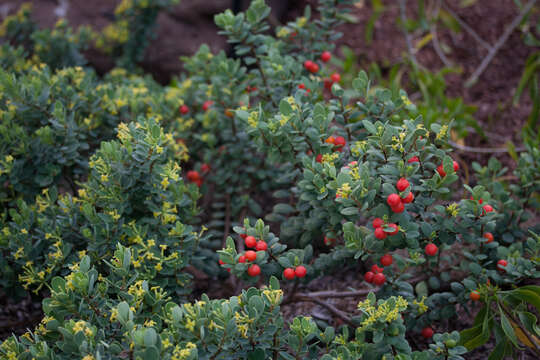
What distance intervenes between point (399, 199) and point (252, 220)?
1.10 meters

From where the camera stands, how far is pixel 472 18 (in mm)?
4090

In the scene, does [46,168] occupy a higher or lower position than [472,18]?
lower

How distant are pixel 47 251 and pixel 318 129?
120 centimetres

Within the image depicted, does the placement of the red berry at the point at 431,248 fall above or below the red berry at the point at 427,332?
above

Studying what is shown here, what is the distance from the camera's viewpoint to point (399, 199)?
60.7 inches

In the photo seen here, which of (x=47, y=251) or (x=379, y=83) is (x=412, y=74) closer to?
(x=379, y=83)

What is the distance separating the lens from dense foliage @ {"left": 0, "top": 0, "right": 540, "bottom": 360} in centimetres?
151

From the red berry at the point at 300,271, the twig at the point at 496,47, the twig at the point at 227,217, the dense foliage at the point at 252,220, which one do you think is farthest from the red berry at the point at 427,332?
the twig at the point at 496,47

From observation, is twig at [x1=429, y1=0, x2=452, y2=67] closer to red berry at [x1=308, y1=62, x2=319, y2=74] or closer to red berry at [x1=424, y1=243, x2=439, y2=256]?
red berry at [x1=308, y1=62, x2=319, y2=74]

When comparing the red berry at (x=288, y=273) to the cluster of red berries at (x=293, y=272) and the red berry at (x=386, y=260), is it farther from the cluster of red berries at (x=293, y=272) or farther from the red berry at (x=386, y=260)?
the red berry at (x=386, y=260)

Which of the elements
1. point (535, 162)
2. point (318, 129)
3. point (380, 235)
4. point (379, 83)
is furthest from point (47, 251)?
point (379, 83)

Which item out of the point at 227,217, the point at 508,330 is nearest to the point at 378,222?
the point at 508,330

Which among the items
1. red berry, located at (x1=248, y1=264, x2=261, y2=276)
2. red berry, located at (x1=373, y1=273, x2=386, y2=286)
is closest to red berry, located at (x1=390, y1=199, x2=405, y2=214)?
red berry, located at (x1=373, y1=273, x2=386, y2=286)

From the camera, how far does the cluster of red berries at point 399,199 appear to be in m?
1.53
